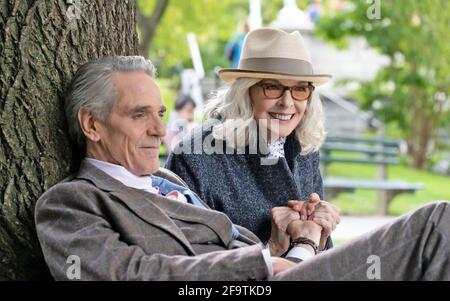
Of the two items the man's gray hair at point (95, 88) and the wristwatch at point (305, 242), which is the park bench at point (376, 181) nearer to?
the wristwatch at point (305, 242)

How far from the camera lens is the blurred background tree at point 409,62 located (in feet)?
44.6

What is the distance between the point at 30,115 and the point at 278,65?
1.40 metres

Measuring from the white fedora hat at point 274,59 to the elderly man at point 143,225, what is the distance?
87cm

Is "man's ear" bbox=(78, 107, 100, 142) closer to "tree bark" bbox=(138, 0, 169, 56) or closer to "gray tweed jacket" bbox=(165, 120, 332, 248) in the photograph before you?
"gray tweed jacket" bbox=(165, 120, 332, 248)

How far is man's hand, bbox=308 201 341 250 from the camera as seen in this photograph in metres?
3.88

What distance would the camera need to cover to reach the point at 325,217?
390 cm

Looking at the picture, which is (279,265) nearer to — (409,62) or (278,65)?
(278,65)

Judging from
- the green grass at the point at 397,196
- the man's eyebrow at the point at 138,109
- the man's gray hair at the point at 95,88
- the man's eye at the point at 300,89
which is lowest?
the green grass at the point at 397,196

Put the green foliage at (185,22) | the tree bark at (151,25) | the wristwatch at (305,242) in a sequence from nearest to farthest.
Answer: the wristwatch at (305,242) < the tree bark at (151,25) < the green foliage at (185,22)

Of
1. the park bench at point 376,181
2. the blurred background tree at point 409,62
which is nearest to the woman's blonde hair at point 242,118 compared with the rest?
the park bench at point 376,181

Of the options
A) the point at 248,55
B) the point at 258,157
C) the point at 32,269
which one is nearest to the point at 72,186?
the point at 32,269

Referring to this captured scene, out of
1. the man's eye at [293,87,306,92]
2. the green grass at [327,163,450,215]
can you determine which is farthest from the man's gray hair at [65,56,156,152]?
the green grass at [327,163,450,215]
